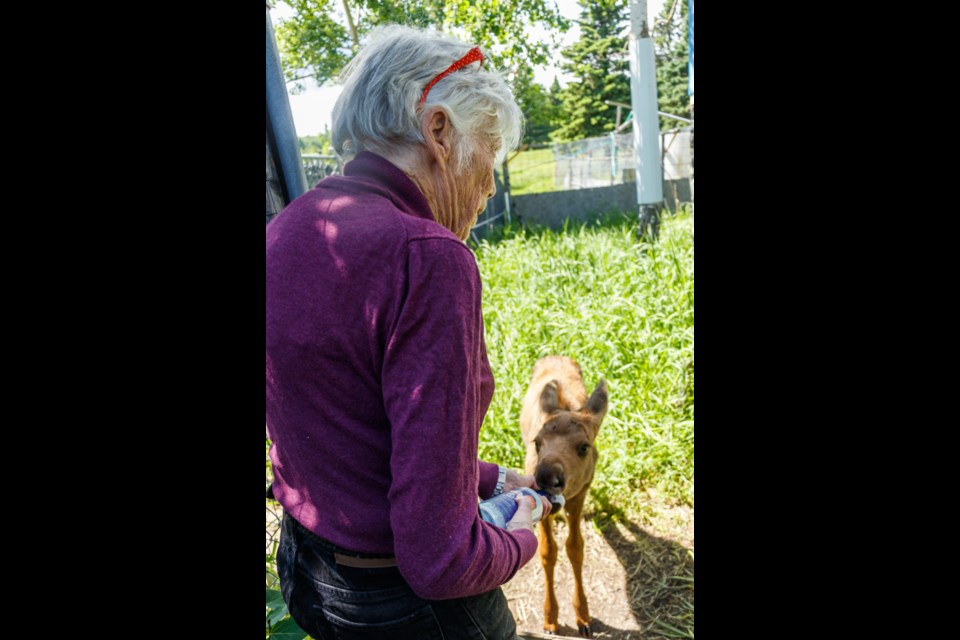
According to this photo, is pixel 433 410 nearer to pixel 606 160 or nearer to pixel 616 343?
pixel 616 343

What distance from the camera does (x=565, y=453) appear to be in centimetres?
310

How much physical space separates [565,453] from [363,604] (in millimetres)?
1812

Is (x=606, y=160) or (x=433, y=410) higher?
(x=606, y=160)

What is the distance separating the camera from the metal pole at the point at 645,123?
342 inches

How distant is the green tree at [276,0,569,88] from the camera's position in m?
6.33

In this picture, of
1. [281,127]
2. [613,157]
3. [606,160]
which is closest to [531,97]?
[613,157]

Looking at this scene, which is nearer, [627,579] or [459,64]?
[459,64]

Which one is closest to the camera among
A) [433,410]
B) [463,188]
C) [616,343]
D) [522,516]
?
[433,410]

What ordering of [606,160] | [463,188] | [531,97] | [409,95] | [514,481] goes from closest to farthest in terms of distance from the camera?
[409,95]
[463,188]
[514,481]
[531,97]
[606,160]

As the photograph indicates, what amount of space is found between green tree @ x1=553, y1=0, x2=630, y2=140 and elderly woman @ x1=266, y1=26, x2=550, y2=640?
28670mm

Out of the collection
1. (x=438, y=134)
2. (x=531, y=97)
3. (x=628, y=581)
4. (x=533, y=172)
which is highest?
(x=531, y=97)

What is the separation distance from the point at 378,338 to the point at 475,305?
0.65ft
